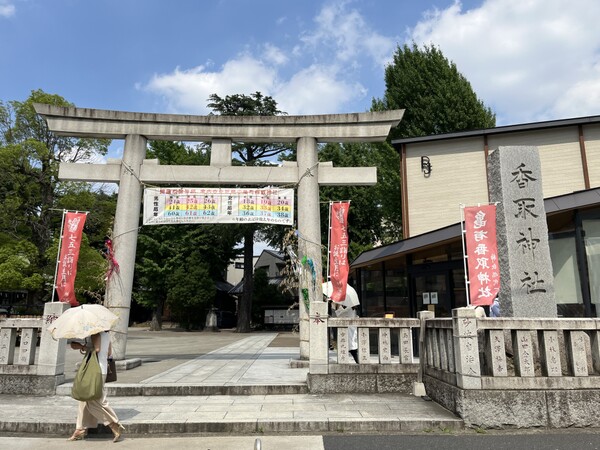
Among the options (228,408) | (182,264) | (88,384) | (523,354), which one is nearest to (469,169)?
(523,354)

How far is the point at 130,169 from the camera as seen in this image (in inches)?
461

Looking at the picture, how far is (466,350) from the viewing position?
21.0 feet

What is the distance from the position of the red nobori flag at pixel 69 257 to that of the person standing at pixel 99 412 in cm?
551

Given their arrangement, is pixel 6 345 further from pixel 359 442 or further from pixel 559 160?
pixel 559 160

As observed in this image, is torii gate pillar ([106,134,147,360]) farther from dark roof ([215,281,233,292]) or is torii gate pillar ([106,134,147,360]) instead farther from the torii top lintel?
dark roof ([215,281,233,292])

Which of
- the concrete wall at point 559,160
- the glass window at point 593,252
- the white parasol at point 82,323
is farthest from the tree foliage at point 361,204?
the white parasol at point 82,323

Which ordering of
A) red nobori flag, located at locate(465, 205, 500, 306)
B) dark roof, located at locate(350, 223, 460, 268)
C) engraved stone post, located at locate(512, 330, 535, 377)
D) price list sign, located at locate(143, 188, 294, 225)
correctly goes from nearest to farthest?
1. engraved stone post, located at locate(512, 330, 535, 377)
2. red nobori flag, located at locate(465, 205, 500, 306)
3. price list sign, located at locate(143, 188, 294, 225)
4. dark roof, located at locate(350, 223, 460, 268)

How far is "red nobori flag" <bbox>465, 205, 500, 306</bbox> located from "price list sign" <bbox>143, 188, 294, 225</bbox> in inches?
191

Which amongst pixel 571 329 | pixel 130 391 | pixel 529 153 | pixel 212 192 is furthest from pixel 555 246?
pixel 130 391

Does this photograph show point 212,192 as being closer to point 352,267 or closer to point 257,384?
point 257,384

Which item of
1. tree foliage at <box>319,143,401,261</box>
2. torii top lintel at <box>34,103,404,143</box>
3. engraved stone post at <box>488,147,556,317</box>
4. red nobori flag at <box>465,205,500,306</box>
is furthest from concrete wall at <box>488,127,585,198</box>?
tree foliage at <box>319,143,401,261</box>

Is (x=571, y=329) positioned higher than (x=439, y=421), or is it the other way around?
(x=571, y=329)

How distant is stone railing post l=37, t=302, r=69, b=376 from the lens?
27.6ft

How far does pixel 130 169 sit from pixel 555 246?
11.9m
